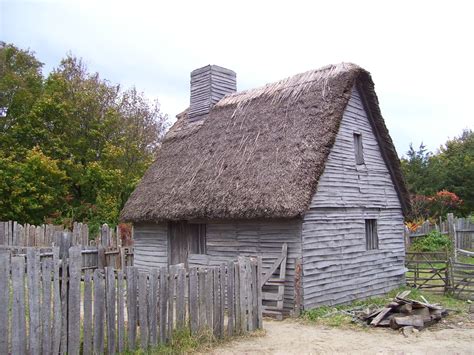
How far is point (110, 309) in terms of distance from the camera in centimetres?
694

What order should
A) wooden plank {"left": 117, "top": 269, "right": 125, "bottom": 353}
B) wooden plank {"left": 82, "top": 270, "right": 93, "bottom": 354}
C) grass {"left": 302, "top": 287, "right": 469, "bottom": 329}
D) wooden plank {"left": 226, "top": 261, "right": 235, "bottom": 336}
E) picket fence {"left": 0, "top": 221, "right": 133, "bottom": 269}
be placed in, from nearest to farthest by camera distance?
wooden plank {"left": 82, "top": 270, "right": 93, "bottom": 354}
wooden plank {"left": 117, "top": 269, "right": 125, "bottom": 353}
wooden plank {"left": 226, "top": 261, "right": 235, "bottom": 336}
grass {"left": 302, "top": 287, "right": 469, "bottom": 329}
picket fence {"left": 0, "top": 221, "right": 133, "bottom": 269}

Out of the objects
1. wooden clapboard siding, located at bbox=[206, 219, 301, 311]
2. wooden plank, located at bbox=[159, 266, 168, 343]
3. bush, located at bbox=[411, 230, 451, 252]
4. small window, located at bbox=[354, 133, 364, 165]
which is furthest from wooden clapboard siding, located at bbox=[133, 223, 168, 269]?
bush, located at bbox=[411, 230, 451, 252]

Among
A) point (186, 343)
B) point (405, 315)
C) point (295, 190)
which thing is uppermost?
point (295, 190)

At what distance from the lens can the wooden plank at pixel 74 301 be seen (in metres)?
6.42

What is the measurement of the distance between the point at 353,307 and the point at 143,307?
6409 millimetres

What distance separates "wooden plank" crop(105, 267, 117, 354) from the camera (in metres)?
6.88

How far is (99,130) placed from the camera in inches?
1134

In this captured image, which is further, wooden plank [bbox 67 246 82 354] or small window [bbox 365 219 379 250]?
small window [bbox 365 219 379 250]

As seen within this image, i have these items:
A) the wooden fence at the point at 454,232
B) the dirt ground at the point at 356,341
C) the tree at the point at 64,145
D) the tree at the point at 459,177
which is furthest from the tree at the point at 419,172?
the dirt ground at the point at 356,341

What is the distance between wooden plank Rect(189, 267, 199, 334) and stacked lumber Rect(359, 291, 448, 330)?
388cm

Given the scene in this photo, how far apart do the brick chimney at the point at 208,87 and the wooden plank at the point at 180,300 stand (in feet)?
32.7

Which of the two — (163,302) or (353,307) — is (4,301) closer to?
(163,302)

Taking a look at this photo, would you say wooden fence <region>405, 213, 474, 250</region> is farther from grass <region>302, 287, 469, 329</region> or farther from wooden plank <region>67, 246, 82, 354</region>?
wooden plank <region>67, 246, 82, 354</region>

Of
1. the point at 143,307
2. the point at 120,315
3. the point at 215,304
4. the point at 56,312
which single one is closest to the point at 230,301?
the point at 215,304
